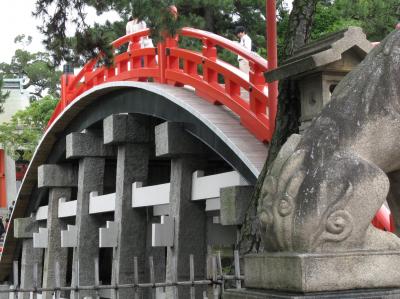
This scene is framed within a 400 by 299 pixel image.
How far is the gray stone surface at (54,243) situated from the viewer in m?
17.9

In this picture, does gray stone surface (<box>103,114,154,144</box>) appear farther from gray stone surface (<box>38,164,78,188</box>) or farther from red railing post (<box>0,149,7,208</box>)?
red railing post (<box>0,149,7,208</box>)

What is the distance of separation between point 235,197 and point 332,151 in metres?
5.37

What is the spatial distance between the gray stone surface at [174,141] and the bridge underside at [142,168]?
0.01 meters

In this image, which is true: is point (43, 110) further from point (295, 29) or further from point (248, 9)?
point (295, 29)

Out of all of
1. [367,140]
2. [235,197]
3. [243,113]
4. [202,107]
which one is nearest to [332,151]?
[367,140]

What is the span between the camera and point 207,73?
37.5ft

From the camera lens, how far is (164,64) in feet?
41.7

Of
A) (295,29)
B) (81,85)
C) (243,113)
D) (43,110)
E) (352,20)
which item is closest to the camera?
(295,29)

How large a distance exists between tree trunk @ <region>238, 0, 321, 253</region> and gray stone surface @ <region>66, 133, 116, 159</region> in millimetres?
8216

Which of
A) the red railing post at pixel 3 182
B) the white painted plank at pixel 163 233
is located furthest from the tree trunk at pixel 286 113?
the red railing post at pixel 3 182

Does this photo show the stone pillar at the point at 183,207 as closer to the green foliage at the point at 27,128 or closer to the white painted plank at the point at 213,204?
the white painted plank at the point at 213,204

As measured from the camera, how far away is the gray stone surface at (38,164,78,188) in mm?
18375

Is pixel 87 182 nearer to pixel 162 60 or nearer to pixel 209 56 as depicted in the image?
pixel 162 60

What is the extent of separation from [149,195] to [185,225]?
1.63 meters
